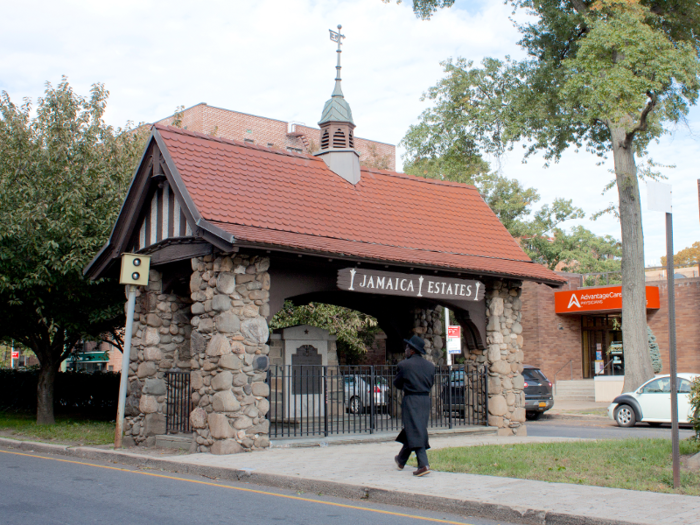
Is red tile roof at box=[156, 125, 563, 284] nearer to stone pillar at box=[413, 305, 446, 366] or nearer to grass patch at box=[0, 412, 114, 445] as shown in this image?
stone pillar at box=[413, 305, 446, 366]

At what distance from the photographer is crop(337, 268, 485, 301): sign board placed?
12.3m

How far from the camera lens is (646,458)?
31.6 feet

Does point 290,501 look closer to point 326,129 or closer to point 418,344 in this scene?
point 418,344

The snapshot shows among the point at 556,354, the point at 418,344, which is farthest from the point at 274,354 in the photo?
the point at 556,354

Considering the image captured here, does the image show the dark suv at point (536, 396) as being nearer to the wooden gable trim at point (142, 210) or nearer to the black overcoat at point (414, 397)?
the wooden gable trim at point (142, 210)

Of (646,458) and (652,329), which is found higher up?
(652,329)

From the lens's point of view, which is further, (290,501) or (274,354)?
(274,354)

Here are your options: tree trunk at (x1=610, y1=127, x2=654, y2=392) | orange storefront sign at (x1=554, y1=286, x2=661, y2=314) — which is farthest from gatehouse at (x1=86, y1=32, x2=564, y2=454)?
orange storefront sign at (x1=554, y1=286, x2=661, y2=314)

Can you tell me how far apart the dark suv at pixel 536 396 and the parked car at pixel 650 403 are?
3.05 meters

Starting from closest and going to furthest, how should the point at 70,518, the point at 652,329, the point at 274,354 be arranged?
the point at 70,518 < the point at 274,354 < the point at 652,329

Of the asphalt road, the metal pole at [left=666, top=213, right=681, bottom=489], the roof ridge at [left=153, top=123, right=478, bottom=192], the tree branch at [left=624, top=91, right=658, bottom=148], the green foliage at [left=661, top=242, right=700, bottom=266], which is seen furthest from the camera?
the green foliage at [left=661, top=242, right=700, bottom=266]

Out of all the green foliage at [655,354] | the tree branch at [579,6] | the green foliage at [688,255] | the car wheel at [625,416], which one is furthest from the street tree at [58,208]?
the green foliage at [688,255]

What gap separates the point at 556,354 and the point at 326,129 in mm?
21084

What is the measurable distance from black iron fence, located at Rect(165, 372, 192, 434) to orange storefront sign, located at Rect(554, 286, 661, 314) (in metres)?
22.0
